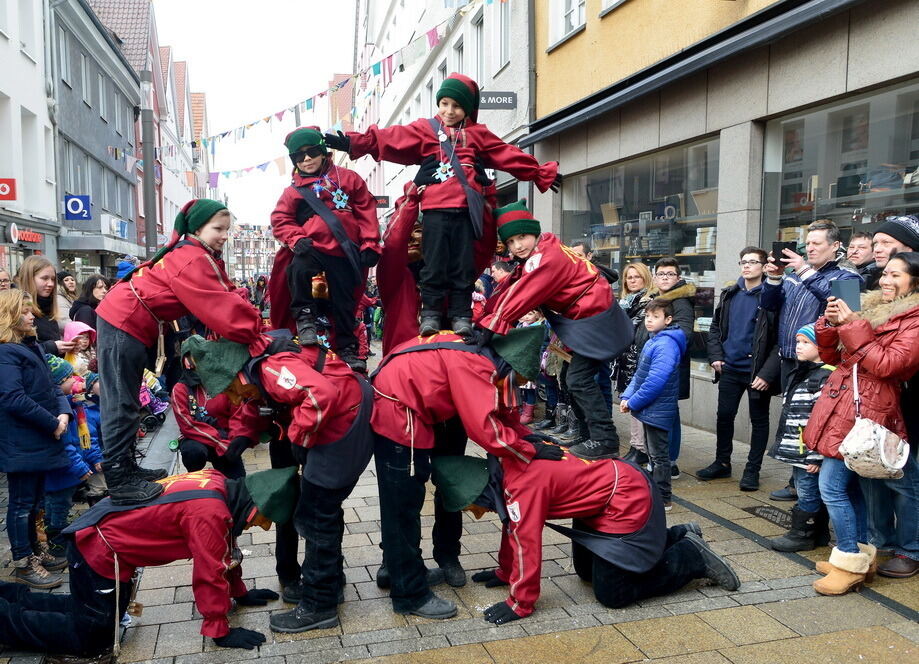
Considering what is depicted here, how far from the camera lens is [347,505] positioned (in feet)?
19.7

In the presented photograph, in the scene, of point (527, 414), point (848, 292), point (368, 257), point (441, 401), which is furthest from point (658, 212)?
point (441, 401)

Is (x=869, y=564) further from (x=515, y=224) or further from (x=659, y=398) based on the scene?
(x=515, y=224)

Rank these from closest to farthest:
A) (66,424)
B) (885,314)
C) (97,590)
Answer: (97,590) → (885,314) → (66,424)

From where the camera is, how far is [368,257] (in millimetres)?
4617

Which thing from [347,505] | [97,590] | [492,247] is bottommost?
[347,505]

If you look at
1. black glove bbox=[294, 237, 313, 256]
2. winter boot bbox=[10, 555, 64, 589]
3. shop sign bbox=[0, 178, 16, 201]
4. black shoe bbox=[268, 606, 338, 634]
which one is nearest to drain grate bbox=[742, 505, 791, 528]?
black shoe bbox=[268, 606, 338, 634]

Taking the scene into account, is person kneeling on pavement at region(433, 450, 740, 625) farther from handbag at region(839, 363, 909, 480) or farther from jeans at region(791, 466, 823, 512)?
jeans at region(791, 466, 823, 512)

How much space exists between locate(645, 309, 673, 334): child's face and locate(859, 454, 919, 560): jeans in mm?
1903

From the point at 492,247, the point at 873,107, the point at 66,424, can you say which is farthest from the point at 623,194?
the point at 66,424

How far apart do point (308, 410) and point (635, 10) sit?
7969 millimetres

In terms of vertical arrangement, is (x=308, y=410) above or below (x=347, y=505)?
above

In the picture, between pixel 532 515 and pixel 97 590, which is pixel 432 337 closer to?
pixel 532 515

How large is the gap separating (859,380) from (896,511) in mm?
853

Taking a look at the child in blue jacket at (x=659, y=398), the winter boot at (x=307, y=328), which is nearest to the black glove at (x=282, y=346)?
the winter boot at (x=307, y=328)
